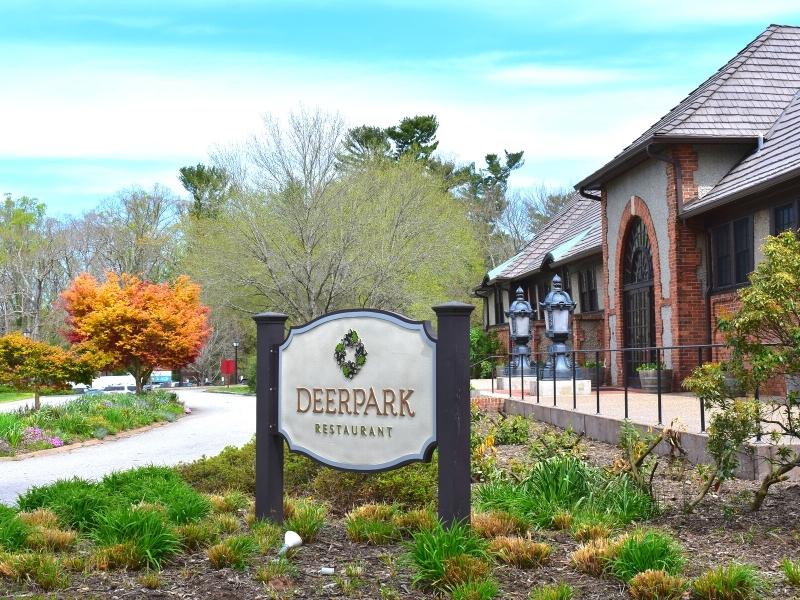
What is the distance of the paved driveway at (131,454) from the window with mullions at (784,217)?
10.2m

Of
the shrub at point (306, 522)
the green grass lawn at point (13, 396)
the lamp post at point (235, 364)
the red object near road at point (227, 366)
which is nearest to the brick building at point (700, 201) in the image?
the shrub at point (306, 522)

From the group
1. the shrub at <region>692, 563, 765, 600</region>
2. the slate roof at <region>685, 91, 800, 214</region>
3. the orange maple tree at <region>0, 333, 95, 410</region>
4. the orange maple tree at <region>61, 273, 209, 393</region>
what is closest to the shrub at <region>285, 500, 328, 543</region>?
the shrub at <region>692, 563, 765, 600</region>

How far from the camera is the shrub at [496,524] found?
255 inches

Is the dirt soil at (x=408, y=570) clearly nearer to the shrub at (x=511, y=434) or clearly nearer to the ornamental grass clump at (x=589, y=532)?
the ornamental grass clump at (x=589, y=532)

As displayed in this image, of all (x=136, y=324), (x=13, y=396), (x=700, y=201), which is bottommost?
(x=13, y=396)

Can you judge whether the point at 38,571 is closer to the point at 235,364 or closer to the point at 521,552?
the point at 521,552

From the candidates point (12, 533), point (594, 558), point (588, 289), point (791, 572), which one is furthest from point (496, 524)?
point (588, 289)

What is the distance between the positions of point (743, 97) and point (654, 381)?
6.23m

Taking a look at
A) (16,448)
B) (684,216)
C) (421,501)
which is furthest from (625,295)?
(421,501)

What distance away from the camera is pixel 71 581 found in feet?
18.9

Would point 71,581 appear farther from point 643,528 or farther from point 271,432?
point 643,528

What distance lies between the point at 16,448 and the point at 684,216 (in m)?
13.0

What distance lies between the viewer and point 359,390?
6.82 m


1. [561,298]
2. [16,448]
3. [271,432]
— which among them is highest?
[561,298]
